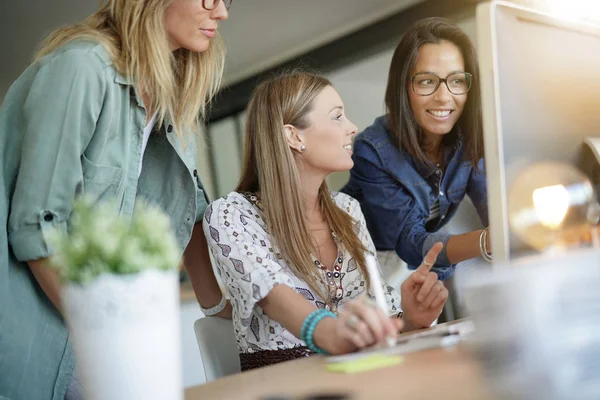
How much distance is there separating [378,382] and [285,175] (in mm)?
904

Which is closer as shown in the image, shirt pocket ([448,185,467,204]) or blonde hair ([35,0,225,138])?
blonde hair ([35,0,225,138])

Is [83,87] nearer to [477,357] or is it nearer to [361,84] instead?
[477,357]

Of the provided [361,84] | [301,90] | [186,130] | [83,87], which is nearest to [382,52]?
[361,84]

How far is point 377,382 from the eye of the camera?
780mm

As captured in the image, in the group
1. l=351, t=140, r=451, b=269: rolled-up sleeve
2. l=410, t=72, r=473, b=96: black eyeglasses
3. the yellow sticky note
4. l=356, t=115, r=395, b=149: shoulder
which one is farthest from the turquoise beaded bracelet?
l=410, t=72, r=473, b=96: black eyeglasses

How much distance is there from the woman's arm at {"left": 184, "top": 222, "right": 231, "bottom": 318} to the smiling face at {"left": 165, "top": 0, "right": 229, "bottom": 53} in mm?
419

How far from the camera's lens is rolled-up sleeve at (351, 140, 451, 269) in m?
1.86

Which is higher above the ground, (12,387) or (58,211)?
(58,211)

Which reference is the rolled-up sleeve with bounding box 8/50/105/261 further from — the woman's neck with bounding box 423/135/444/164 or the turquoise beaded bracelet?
the woman's neck with bounding box 423/135/444/164

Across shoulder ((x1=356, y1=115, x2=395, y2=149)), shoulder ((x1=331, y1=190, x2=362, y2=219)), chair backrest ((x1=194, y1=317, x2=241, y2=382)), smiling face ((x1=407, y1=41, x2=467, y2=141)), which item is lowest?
chair backrest ((x1=194, y1=317, x2=241, y2=382))

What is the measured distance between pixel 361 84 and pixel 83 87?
3817mm

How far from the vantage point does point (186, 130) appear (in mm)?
1502

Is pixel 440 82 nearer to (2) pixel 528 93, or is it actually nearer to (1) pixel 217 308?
(1) pixel 217 308

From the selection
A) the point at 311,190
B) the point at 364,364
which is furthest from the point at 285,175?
the point at 364,364
